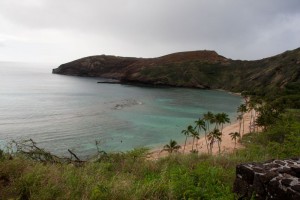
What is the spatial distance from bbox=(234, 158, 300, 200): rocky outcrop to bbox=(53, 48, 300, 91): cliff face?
115514mm

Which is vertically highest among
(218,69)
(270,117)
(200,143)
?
(218,69)

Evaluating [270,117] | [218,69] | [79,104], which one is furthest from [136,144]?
[218,69]

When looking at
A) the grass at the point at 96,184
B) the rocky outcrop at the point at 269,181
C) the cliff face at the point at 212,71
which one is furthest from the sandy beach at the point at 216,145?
the cliff face at the point at 212,71

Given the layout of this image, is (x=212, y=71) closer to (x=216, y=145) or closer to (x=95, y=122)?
(x=95, y=122)

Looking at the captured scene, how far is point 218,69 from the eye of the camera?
166 meters

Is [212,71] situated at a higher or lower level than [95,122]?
higher

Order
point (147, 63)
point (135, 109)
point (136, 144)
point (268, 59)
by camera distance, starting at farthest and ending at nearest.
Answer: point (147, 63), point (268, 59), point (135, 109), point (136, 144)

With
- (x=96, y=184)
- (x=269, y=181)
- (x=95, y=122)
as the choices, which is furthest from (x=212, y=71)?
(x=96, y=184)

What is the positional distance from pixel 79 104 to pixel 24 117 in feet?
78.0

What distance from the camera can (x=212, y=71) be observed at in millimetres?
164250

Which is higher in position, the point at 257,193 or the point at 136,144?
the point at 257,193

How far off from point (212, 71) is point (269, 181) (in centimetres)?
15930

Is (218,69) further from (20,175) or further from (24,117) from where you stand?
(20,175)

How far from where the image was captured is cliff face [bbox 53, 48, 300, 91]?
128625 mm
